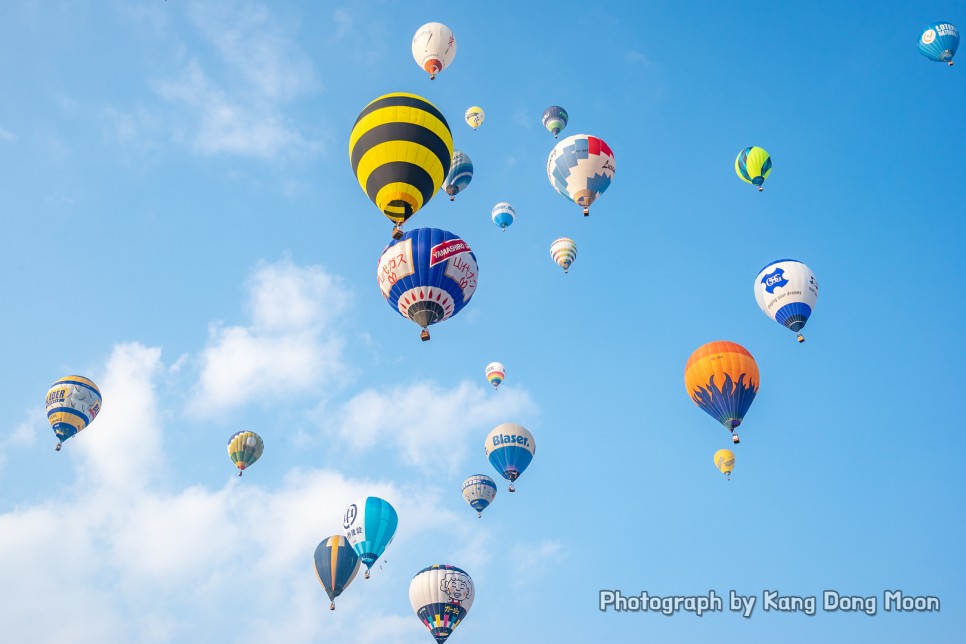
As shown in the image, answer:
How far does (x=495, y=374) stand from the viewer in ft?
135

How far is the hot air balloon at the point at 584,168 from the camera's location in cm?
2739

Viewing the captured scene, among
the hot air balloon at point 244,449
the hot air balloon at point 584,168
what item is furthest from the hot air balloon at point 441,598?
the hot air balloon at point 584,168

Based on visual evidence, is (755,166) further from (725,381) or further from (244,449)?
(244,449)

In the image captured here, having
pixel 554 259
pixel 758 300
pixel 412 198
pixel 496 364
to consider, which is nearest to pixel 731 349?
pixel 758 300

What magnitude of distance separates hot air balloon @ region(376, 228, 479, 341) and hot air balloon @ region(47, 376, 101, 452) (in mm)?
20211

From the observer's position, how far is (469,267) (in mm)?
21609

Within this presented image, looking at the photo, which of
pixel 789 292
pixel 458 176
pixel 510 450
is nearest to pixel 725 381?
pixel 789 292

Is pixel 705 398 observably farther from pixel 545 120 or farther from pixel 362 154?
pixel 545 120

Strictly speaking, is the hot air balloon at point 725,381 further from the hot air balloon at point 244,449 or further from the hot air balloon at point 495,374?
the hot air balloon at point 244,449

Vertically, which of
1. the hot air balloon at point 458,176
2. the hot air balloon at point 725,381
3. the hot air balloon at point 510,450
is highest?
the hot air balloon at point 458,176

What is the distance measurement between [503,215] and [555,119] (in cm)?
571

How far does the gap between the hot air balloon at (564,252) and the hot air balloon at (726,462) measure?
471 inches

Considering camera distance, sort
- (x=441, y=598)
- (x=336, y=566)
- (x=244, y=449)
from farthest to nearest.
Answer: (x=244, y=449) → (x=336, y=566) → (x=441, y=598)

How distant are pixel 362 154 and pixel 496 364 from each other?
22774 millimetres
